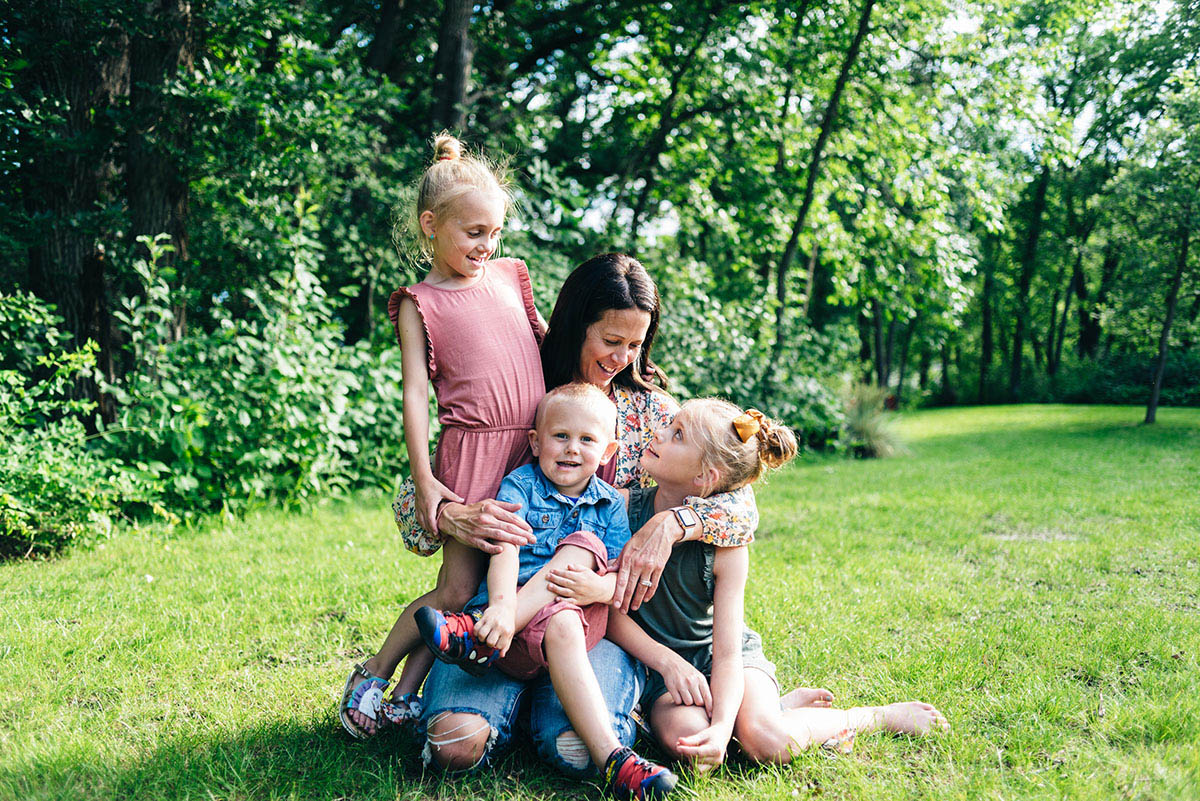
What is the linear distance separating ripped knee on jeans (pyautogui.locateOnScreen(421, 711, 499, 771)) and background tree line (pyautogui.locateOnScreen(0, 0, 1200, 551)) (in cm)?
174

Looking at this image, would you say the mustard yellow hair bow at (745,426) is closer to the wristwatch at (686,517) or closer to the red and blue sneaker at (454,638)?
the wristwatch at (686,517)

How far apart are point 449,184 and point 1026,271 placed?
27203 millimetres

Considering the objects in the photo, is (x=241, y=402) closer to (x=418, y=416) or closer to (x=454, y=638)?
(x=418, y=416)

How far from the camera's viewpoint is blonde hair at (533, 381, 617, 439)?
2.37 metres

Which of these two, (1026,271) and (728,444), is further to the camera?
(1026,271)

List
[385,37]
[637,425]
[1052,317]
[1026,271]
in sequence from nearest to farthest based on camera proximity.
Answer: [637,425], [385,37], [1026,271], [1052,317]

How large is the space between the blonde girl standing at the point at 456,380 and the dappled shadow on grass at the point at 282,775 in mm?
129

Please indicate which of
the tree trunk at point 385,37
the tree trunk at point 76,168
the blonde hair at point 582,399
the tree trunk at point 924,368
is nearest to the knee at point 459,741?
the blonde hair at point 582,399

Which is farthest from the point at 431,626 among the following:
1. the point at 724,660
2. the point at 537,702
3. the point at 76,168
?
the point at 76,168

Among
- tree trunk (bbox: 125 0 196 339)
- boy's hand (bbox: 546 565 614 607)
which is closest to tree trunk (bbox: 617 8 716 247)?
tree trunk (bbox: 125 0 196 339)

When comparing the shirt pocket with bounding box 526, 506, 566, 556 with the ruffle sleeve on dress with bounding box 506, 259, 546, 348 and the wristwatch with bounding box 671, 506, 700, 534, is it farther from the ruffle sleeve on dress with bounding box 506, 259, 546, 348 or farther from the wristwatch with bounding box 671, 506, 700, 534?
the ruffle sleeve on dress with bounding box 506, 259, 546, 348

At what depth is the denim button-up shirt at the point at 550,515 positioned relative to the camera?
2.34 metres

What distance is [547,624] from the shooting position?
2.20 metres

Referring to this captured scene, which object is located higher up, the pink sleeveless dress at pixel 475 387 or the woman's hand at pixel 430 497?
the pink sleeveless dress at pixel 475 387
